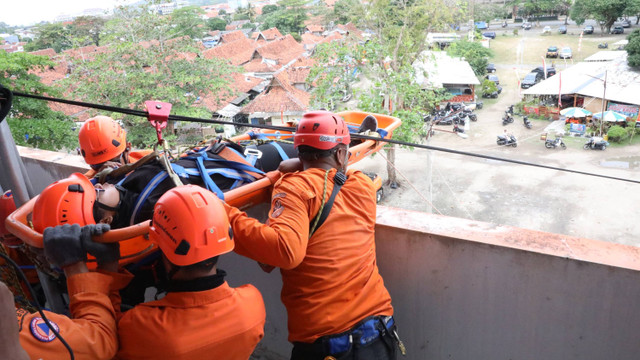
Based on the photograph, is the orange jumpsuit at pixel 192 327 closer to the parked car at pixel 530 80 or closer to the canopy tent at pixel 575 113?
the canopy tent at pixel 575 113

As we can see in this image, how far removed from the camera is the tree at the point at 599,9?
712 inches

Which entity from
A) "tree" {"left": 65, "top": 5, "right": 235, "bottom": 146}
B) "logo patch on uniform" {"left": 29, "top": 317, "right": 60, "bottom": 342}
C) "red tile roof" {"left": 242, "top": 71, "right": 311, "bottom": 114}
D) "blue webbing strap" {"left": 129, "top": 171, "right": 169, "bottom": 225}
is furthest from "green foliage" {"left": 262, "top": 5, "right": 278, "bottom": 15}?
"logo patch on uniform" {"left": 29, "top": 317, "right": 60, "bottom": 342}

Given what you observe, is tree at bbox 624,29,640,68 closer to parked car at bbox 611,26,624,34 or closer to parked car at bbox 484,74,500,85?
parked car at bbox 484,74,500,85

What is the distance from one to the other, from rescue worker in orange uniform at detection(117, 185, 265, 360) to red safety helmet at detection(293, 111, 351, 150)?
0.64 meters

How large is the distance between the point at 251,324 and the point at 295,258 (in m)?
0.28

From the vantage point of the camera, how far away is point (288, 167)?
215cm

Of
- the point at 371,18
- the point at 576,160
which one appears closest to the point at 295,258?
the point at 371,18

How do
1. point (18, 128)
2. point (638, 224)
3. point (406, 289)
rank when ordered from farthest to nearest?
point (638, 224)
point (18, 128)
point (406, 289)

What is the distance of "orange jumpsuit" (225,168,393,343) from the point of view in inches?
67.0

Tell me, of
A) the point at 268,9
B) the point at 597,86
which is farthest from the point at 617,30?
the point at 268,9

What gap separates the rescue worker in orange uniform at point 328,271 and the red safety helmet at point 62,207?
57 centimetres

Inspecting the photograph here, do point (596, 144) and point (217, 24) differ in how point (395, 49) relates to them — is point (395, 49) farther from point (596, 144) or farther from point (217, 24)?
point (217, 24)

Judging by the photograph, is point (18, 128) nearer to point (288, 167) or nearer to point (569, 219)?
point (288, 167)

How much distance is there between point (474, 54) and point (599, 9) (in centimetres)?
539
